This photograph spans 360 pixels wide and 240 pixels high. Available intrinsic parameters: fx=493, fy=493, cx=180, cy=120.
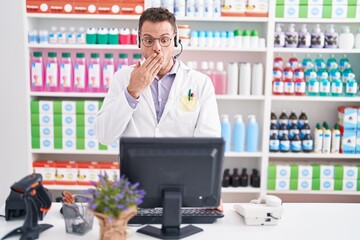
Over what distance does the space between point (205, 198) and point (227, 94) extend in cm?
214

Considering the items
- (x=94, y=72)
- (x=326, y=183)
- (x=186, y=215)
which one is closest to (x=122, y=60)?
(x=94, y=72)

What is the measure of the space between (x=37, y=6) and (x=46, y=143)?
1.11 meters

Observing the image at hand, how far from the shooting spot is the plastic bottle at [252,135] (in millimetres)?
4102

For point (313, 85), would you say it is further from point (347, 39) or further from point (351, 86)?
point (347, 39)

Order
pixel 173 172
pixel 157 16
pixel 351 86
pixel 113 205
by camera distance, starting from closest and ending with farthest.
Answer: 1. pixel 113 205
2. pixel 173 172
3. pixel 157 16
4. pixel 351 86

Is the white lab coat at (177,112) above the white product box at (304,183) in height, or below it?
above

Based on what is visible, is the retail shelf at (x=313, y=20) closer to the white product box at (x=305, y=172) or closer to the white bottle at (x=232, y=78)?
the white bottle at (x=232, y=78)

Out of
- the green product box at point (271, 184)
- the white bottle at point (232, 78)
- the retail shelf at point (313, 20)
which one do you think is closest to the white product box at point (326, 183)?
the green product box at point (271, 184)

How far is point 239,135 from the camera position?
4109 millimetres

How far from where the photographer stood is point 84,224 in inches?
80.0

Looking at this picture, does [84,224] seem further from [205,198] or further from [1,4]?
[1,4]

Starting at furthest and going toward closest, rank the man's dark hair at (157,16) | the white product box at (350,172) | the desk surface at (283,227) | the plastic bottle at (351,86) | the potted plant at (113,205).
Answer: the white product box at (350,172), the plastic bottle at (351,86), the man's dark hair at (157,16), the desk surface at (283,227), the potted plant at (113,205)

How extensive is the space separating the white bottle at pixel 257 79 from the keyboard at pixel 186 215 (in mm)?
2005

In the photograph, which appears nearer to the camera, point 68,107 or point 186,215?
point 186,215
